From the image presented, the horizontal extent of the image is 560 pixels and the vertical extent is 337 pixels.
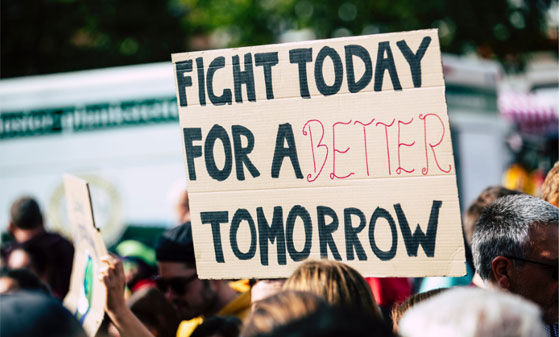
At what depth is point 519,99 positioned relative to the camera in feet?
47.2

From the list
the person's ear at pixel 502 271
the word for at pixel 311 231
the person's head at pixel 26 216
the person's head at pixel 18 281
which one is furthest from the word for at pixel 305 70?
the person's head at pixel 26 216

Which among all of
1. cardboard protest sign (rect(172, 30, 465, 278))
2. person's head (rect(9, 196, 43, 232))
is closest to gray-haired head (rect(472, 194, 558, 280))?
cardboard protest sign (rect(172, 30, 465, 278))

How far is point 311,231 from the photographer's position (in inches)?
107

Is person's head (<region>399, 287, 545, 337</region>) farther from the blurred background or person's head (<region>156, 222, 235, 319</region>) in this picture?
the blurred background

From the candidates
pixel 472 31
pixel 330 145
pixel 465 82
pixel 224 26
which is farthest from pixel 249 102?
pixel 224 26

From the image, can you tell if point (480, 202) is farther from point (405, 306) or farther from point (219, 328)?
point (219, 328)

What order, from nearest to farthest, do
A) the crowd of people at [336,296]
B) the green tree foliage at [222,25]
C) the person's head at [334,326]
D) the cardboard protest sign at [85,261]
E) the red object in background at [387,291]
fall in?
the person's head at [334,326] → the crowd of people at [336,296] → the cardboard protest sign at [85,261] → the red object in background at [387,291] → the green tree foliage at [222,25]

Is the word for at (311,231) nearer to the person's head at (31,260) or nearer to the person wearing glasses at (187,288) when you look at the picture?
the person wearing glasses at (187,288)

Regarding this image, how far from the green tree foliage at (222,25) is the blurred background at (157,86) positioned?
2cm

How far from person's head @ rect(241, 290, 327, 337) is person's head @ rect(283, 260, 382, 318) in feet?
1.27

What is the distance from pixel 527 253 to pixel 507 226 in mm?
109

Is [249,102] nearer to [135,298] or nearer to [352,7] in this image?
[135,298]

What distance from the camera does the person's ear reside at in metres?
2.54

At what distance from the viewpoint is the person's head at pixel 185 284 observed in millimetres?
3607
